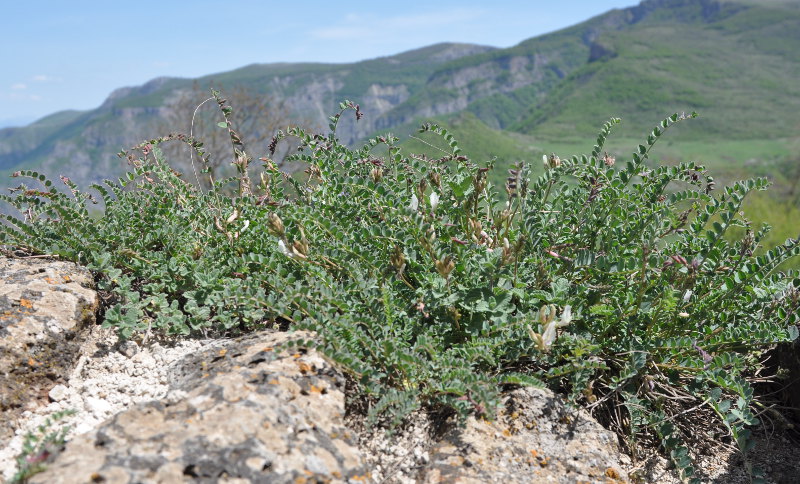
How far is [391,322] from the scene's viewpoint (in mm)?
2941

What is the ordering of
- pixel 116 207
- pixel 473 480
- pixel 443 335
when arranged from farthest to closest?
pixel 116 207 < pixel 443 335 < pixel 473 480

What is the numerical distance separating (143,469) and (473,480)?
4.36 feet

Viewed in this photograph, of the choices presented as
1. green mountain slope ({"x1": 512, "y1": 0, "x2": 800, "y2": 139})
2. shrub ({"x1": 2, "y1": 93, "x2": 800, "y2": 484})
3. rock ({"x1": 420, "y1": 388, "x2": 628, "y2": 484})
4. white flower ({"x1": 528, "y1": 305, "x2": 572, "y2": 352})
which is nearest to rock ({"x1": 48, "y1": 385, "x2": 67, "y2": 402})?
shrub ({"x1": 2, "y1": 93, "x2": 800, "y2": 484})

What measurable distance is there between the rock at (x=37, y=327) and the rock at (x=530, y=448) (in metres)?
2.03

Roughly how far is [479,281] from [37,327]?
2.43 metres

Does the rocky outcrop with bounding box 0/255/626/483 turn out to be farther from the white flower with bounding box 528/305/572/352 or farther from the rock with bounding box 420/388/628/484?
the white flower with bounding box 528/305/572/352

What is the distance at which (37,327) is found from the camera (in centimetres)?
309

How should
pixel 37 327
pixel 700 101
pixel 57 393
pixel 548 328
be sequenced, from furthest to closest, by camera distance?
pixel 700 101 → pixel 37 327 → pixel 57 393 → pixel 548 328

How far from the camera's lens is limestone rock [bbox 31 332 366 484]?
1.92 metres

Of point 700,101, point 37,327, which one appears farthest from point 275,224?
point 700,101

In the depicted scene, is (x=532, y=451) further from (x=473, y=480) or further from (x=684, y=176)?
(x=684, y=176)

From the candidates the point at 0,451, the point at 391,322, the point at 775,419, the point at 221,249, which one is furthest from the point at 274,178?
the point at 775,419

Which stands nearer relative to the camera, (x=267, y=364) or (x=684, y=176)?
(x=267, y=364)

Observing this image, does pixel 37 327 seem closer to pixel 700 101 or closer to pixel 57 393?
pixel 57 393
